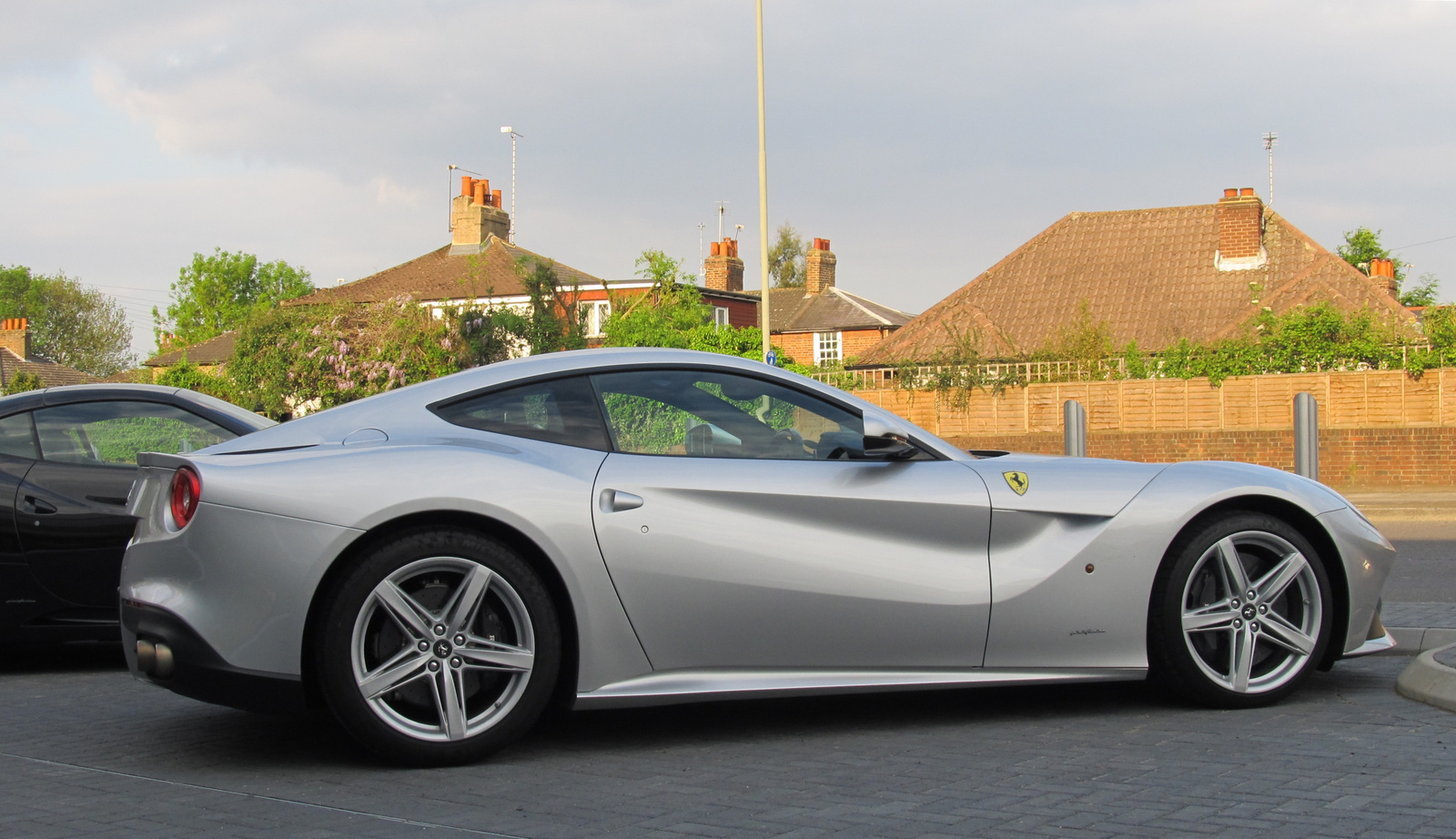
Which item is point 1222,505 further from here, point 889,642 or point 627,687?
point 627,687

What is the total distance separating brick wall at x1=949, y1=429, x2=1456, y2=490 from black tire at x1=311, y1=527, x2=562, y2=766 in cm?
1816

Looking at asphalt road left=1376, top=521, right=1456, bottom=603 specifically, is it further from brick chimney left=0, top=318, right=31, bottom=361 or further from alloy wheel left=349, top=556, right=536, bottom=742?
brick chimney left=0, top=318, right=31, bottom=361

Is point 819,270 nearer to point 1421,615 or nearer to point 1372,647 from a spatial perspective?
point 1421,615

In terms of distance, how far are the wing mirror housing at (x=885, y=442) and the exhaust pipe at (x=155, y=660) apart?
2347 millimetres

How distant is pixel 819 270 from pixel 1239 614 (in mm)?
60071

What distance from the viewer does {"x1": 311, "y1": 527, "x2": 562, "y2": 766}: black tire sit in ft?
13.6

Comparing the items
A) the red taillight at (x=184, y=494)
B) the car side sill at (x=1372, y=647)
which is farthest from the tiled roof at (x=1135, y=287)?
the red taillight at (x=184, y=494)

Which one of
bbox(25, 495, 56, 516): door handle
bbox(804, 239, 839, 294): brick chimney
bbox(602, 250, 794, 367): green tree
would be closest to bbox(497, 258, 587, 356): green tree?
bbox(602, 250, 794, 367): green tree

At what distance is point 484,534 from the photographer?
432cm

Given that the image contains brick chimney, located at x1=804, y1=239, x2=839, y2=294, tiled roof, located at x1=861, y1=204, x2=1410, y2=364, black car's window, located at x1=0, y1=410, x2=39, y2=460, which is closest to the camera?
black car's window, located at x1=0, y1=410, x2=39, y2=460

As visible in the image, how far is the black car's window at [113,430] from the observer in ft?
20.6

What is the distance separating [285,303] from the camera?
30500 mm

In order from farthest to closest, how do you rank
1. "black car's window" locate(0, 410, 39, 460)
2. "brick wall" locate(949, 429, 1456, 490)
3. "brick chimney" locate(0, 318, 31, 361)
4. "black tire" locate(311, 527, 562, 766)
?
"brick chimney" locate(0, 318, 31, 361) < "brick wall" locate(949, 429, 1456, 490) < "black car's window" locate(0, 410, 39, 460) < "black tire" locate(311, 527, 562, 766)

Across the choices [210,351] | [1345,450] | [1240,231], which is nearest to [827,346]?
[1240,231]
